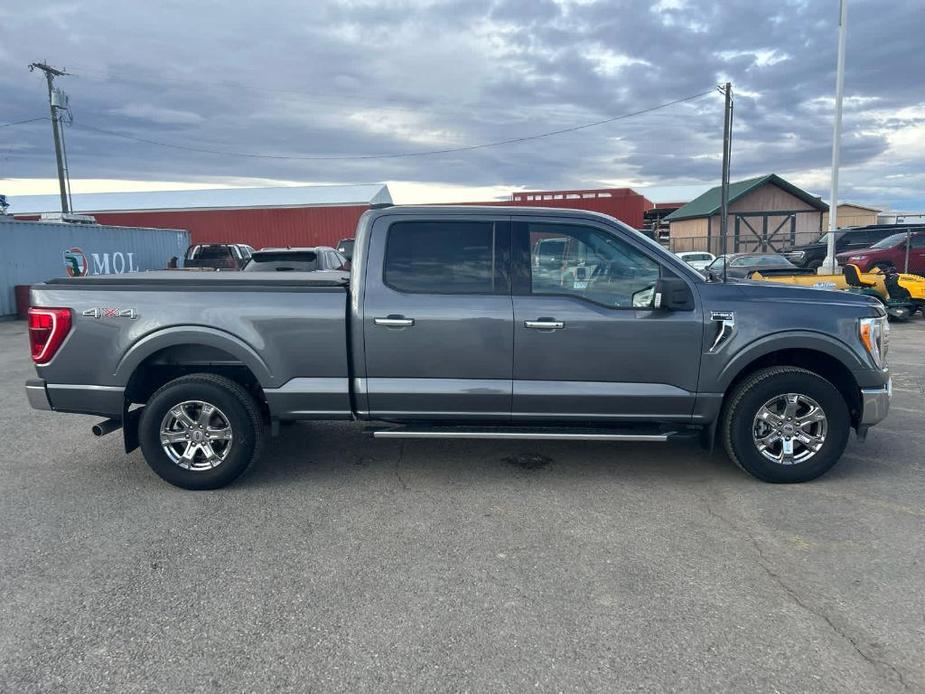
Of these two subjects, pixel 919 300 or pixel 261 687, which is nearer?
pixel 261 687

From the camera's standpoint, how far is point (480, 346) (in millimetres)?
4594

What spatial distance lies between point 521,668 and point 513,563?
90 centimetres

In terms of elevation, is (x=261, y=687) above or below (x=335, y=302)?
below

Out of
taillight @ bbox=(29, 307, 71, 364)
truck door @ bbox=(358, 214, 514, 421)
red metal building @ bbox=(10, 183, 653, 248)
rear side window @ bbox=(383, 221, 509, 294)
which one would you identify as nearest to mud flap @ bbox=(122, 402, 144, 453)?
taillight @ bbox=(29, 307, 71, 364)

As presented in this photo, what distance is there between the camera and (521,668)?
2.71 metres

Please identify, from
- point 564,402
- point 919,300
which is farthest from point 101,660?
point 919,300

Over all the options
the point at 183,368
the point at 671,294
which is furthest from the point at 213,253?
the point at 671,294

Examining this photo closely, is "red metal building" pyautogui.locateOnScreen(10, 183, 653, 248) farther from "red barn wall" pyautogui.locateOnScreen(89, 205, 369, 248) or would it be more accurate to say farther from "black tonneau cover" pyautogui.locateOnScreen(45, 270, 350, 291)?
"black tonneau cover" pyautogui.locateOnScreen(45, 270, 350, 291)

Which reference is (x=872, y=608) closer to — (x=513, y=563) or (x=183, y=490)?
(x=513, y=563)

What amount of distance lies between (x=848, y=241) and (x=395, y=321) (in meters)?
23.8

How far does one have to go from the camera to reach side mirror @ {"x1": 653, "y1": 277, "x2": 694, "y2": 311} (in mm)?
4445

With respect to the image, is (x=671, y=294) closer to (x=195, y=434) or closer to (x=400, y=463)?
(x=400, y=463)

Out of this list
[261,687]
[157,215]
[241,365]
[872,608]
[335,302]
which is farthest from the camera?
[157,215]

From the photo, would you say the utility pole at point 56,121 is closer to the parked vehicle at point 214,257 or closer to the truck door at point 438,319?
the parked vehicle at point 214,257
